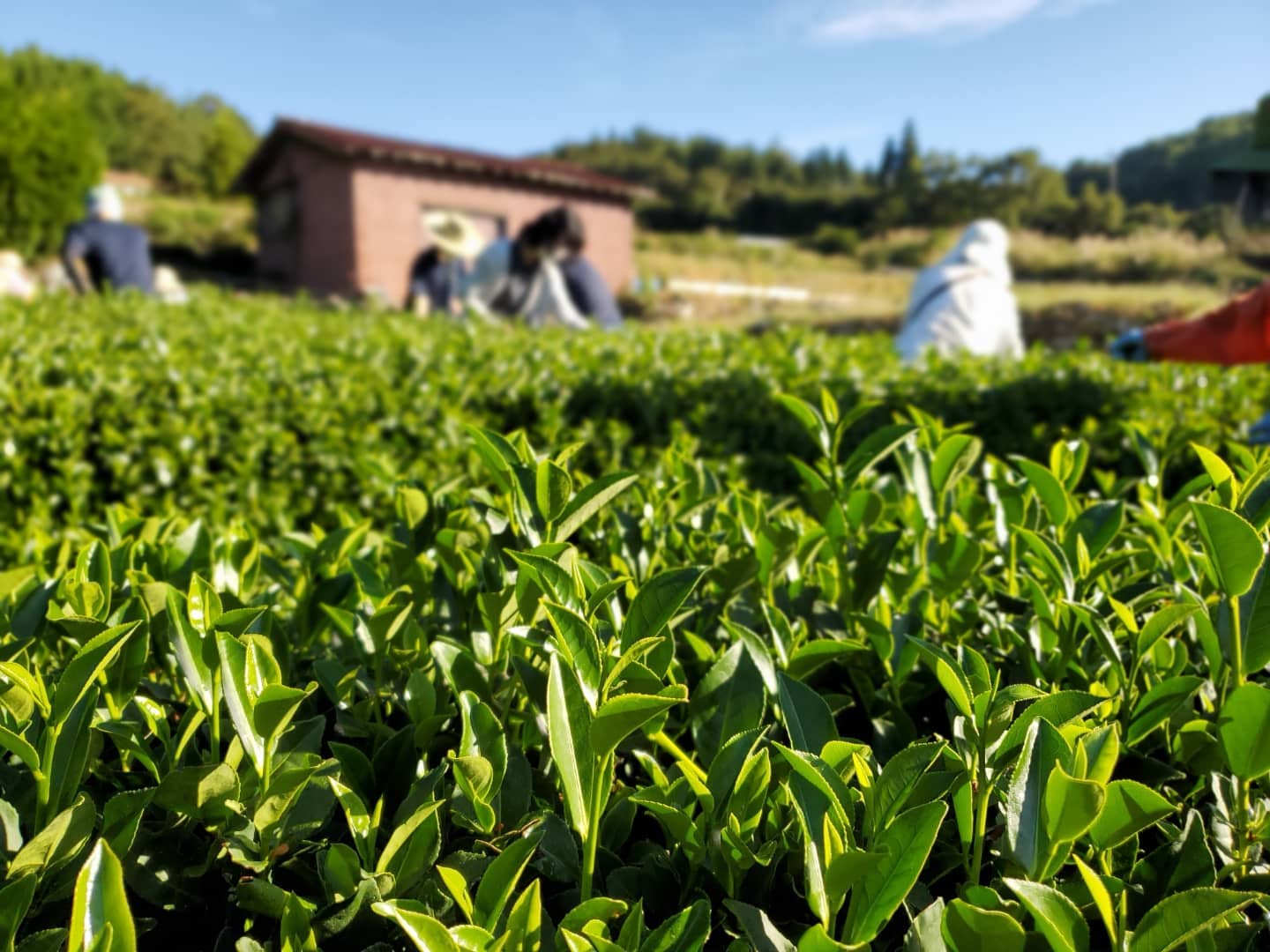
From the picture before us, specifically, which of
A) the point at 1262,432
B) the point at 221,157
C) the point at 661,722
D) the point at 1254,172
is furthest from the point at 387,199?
the point at 221,157

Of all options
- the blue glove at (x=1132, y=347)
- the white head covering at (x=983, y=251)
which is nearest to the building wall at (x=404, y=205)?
the white head covering at (x=983, y=251)

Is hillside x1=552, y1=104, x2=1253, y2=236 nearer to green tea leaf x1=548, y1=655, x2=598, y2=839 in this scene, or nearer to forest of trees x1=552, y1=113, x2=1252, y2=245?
forest of trees x1=552, y1=113, x2=1252, y2=245

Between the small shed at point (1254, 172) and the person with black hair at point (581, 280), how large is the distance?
5458 millimetres

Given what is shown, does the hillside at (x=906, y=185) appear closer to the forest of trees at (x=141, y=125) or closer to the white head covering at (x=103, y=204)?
the white head covering at (x=103, y=204)

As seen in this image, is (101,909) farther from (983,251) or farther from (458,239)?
(458,239)

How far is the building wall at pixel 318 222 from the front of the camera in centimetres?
2444

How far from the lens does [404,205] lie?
25047 millimetres

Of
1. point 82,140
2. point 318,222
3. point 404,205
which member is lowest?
point 318,222

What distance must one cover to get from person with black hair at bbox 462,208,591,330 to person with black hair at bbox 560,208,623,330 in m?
0.07

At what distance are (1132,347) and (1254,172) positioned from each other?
1199 millimetres

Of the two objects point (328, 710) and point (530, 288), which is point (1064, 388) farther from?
point (530, 288)

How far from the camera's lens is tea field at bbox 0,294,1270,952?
2.52ft

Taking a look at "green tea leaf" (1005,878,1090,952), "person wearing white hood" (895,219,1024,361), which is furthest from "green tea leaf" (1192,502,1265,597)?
"person wearing white hood" (895,219,1024,361)

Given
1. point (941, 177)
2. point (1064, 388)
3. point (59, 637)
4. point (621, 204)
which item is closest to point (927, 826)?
point (59, 637)
